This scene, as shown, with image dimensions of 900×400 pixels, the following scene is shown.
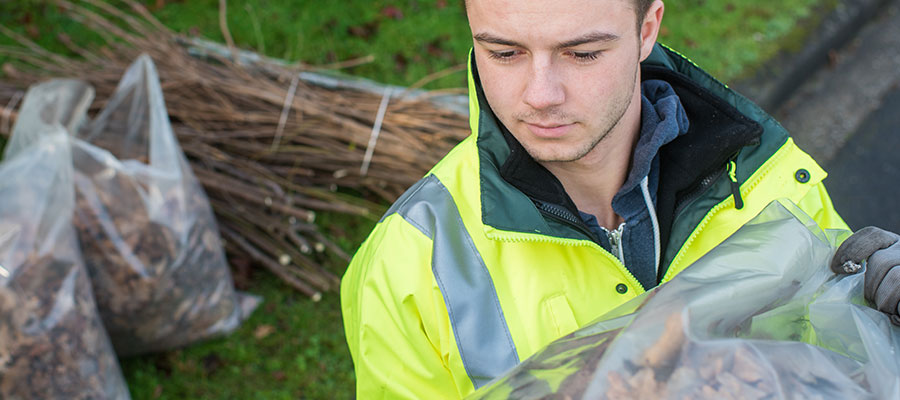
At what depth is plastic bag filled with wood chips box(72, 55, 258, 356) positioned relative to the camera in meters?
2.95

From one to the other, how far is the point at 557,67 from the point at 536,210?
0.33 m

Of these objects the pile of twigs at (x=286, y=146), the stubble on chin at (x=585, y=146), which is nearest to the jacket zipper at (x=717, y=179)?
the stubble on chin at (x=585, y=146)

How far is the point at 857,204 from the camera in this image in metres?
4.05

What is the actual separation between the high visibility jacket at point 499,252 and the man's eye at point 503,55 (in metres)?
0.18

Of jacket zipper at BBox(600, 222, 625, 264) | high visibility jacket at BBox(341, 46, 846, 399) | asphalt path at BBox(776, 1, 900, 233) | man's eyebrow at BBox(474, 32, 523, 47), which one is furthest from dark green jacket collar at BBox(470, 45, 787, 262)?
asphalt path at BBox(776, 1, 900, 233)

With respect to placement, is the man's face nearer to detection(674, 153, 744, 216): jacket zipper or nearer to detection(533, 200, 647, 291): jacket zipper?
detection(533, 200, 647, 291): jacket zipper

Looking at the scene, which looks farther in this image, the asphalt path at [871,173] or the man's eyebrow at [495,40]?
the asphalt path at [871,173]

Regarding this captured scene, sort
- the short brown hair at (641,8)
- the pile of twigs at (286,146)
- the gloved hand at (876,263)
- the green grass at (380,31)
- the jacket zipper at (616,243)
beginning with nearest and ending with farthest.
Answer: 1. the gloved hand at (876,263)
2. the short brown hair at (641,8)
3. the jacket zipper at (616,243)
4. the pile of twigs at (286,146)
5. the green grass at (380,31)

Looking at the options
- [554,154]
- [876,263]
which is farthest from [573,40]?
[876,263]

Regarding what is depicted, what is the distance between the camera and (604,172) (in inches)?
80.9

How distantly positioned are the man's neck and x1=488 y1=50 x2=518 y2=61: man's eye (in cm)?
39

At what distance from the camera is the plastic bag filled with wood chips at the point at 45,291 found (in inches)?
103

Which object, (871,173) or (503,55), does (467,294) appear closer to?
(503,55)

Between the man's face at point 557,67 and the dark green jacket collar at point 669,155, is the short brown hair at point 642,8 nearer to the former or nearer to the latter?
the man's face at point 557,67
